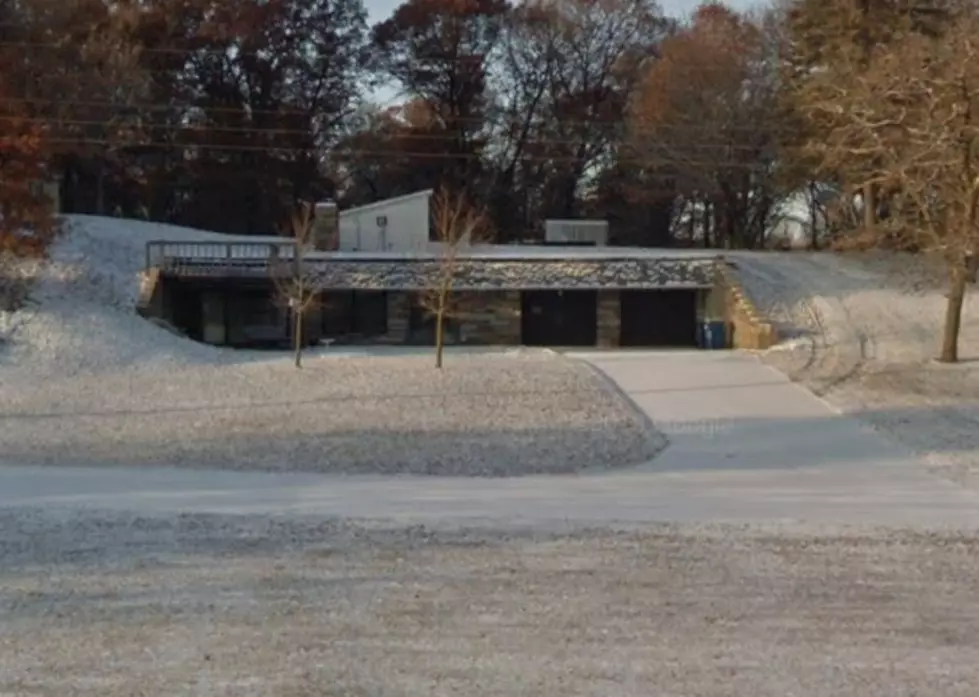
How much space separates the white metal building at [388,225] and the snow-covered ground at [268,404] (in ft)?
24.7

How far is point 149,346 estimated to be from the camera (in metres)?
25.4

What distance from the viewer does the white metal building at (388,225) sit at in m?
35.7

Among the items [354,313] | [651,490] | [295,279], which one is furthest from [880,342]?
[651,490]

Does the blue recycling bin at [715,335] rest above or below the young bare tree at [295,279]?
below

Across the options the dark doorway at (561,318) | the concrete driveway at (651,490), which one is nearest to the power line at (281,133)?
the dark doorway at (561,318)

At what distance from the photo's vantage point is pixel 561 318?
30.4 meters

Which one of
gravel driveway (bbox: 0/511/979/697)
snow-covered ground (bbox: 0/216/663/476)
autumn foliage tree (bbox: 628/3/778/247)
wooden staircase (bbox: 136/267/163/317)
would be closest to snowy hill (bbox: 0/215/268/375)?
snow-covered ground (bbox: 0/216/663/476)

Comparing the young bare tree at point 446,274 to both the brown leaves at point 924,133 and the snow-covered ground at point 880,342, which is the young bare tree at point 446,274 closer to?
the snow-covered ground at point 880,342

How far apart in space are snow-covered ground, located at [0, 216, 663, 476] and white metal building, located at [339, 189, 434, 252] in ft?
24.7

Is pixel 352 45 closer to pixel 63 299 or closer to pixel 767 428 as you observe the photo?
pixel 63 299

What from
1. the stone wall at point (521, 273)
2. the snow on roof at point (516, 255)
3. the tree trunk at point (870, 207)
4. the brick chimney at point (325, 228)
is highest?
the tree trunk at point (870, 207)

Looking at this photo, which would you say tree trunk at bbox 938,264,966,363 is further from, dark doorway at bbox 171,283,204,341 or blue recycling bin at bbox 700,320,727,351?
dark doorway at bbox 171,283,204,341

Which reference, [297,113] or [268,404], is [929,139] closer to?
[268,404]

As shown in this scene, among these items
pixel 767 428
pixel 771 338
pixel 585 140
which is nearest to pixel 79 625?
pixel 767 428
